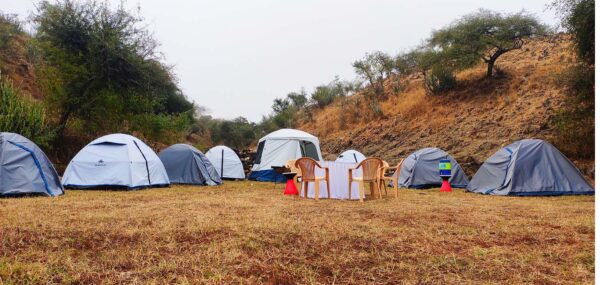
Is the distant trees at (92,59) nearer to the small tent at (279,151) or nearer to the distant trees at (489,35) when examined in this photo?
the small tent at (279,151)

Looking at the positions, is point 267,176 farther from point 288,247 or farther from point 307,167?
point 288,247

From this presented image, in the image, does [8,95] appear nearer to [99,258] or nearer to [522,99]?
[99,258]

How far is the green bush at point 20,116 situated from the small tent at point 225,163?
5.50 metres

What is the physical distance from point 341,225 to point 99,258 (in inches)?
94.9

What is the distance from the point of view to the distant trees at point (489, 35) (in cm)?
2056

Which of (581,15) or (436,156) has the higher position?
(581,15)

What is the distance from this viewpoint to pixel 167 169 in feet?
39.8

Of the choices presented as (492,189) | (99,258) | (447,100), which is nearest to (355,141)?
(447,100)

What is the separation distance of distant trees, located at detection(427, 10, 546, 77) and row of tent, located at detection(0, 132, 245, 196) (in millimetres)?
14335

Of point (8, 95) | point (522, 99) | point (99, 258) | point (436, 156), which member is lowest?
point (99, 258)

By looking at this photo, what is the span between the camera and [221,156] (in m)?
15.8

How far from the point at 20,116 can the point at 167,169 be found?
4.19 metres

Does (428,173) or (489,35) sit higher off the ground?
(489,35)

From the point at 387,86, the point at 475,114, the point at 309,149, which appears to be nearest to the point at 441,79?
the point at 475,114
